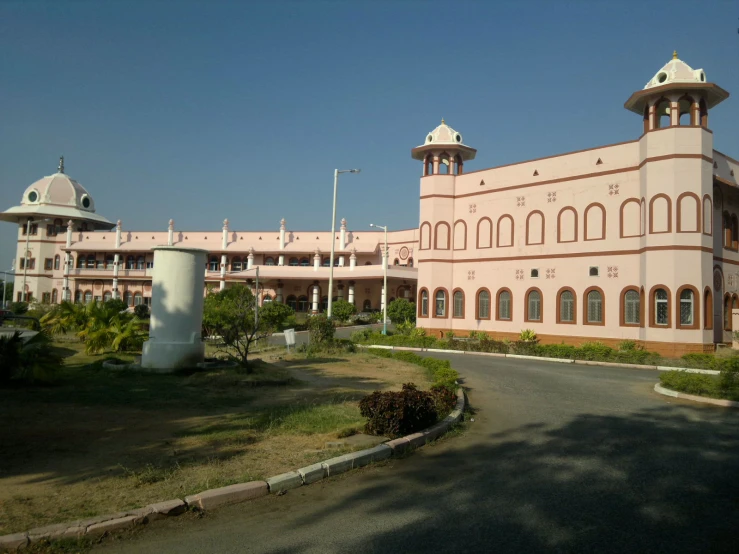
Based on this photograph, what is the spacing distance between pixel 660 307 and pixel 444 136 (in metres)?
14.9

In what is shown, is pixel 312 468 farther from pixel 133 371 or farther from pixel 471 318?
pixel 471 318

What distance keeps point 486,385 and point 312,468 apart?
8.61 metres

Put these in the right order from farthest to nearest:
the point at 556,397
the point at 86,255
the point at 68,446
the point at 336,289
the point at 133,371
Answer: the point at 86,255 → the point at 336,289 → the point at 133,371 → the point at 556,397 → the point at 68,446

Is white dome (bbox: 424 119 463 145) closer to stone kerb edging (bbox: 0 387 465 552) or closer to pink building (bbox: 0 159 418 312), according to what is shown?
pink building (bbox: 0 159 418 312)

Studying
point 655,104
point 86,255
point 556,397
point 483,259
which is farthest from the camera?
point 86,255

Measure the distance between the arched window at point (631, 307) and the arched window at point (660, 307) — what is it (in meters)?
1.15

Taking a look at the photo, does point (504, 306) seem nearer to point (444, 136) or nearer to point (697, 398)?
point (444, 136)

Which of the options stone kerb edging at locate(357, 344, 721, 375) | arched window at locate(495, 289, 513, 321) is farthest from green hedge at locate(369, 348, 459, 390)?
arched window at locate(495, 289, 513, 321)

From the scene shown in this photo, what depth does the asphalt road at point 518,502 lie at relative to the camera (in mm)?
4594

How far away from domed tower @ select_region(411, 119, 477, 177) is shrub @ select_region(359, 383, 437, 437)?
25463mm

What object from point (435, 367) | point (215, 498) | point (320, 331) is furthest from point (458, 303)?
point (215, 498)

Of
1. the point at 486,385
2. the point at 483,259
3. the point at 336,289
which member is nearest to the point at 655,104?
the point at 483,259

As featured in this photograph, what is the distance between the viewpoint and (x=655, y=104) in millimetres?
24109

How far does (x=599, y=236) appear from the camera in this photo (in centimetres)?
2647
